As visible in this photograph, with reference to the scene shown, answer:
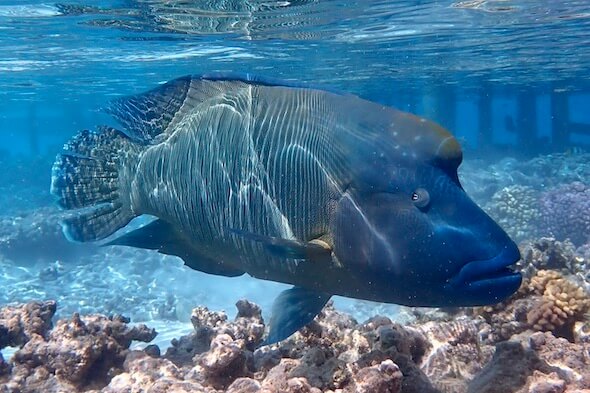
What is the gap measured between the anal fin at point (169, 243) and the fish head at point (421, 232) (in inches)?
51.0

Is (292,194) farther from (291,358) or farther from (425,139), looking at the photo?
(291,358)

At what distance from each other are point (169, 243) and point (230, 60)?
1912cm

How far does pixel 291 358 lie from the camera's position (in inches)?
162

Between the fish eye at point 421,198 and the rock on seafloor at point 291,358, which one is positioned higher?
the fish eye at point 421,198

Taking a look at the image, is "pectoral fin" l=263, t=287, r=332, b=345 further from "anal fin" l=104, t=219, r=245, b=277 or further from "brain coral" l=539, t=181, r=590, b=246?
"brain coral" l=539, t=181, r=590, b=246

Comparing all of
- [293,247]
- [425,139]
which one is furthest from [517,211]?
[293,247]

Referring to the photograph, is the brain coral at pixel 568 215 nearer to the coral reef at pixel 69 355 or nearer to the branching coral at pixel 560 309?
the branching coral at pixel 560 309

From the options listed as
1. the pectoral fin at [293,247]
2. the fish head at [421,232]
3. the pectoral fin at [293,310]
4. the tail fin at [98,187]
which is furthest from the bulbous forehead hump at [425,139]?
the tail fin at [98,187]

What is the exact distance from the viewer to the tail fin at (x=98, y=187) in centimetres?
399

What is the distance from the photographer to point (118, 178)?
13.3ft

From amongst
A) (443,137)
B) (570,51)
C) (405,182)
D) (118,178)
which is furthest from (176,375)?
(570,51)

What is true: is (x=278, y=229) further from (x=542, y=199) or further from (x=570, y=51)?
(x=570, y=51)

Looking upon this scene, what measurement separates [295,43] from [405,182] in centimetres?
1739

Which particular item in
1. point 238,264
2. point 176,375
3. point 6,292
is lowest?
point 6,292
